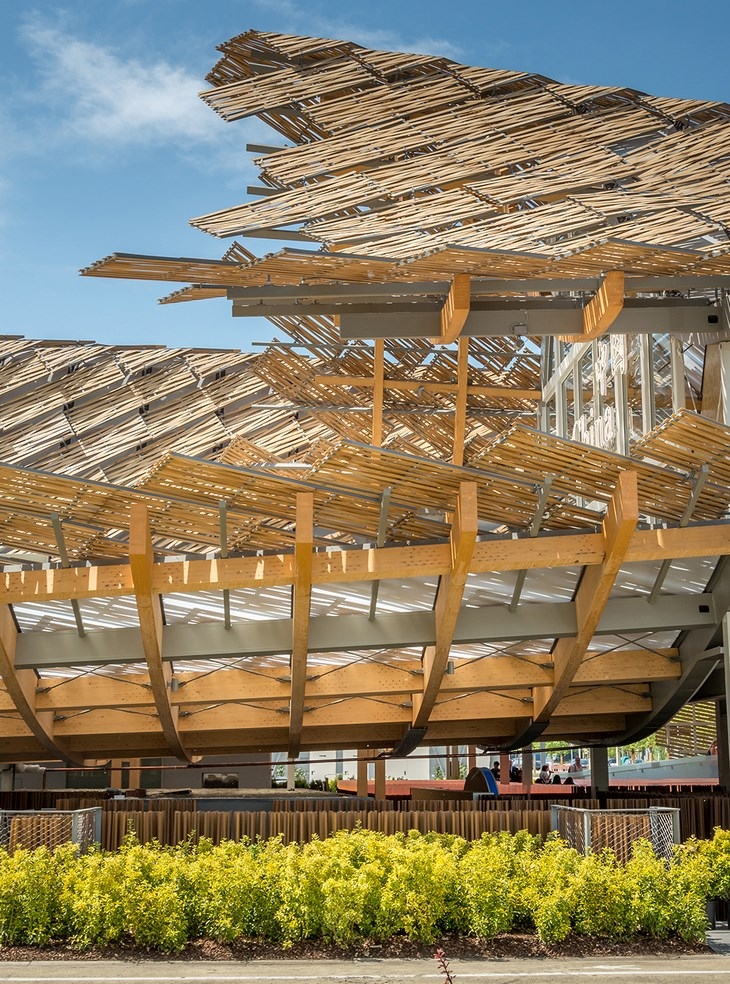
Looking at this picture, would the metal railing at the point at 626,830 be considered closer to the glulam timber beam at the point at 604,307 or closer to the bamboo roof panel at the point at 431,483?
the bamboo roof panel at the point at 431,483

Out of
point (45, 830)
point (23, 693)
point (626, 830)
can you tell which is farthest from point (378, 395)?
point (45, 830)

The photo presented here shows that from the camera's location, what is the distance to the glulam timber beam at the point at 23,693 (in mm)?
19153

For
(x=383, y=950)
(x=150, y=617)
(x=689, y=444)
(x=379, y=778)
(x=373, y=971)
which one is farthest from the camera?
(x=379, y=778)

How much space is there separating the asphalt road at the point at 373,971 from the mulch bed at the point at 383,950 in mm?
199

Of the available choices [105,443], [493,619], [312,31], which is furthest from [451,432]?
[105,443]

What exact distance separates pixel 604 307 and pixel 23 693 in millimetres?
12160

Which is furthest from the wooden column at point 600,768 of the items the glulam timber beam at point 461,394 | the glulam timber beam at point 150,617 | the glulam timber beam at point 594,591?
the glulam timber beam at point 461,394

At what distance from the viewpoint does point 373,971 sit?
9.17 meters

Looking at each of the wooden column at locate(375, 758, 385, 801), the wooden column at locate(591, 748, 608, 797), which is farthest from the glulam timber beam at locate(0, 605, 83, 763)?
the wooden column at locate(591, 748, 608, 797)

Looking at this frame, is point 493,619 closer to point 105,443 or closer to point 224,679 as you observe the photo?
point 224,679

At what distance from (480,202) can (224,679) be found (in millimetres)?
10070

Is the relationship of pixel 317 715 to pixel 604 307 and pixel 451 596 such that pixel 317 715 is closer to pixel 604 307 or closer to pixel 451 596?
pixel 451 596

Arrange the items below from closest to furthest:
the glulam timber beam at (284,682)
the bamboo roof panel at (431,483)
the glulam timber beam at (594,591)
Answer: the bamboo roof panel at (431,483) < the glulam timber beam at (594,591) < the glulam timber beam at (284,682)

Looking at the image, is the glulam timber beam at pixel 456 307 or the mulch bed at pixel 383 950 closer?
the mulch bed at pixel 383 950
